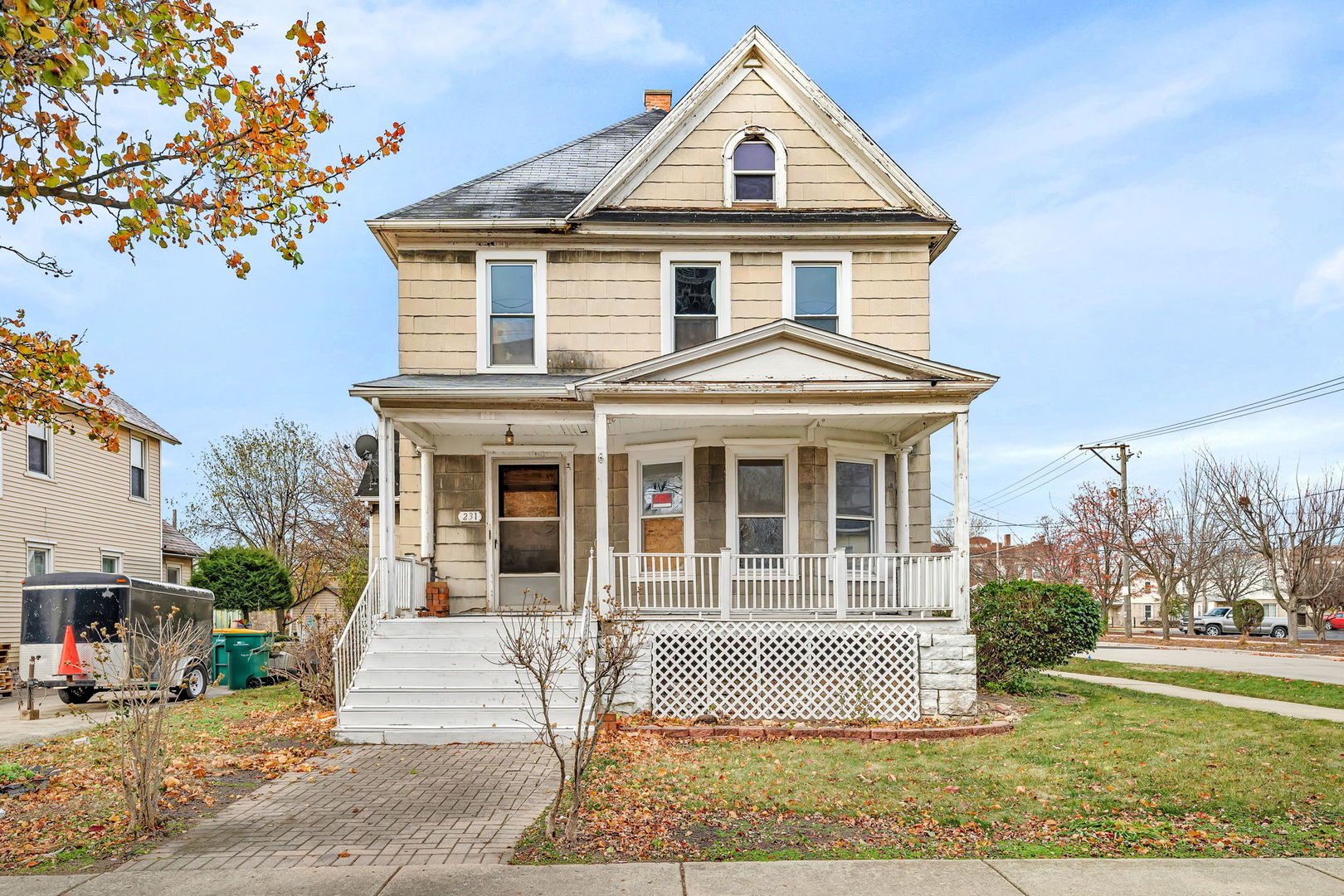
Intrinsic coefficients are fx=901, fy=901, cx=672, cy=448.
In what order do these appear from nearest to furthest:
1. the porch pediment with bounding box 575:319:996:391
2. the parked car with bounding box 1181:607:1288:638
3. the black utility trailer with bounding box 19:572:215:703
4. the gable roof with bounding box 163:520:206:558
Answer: the porch pediment with bounding box 575:319:996:391
the black utility trailer with bounding box 19:572:215:703
the gable roof with bounding box 163:520:206:558
the parked car with bounding box 1181:607:1288:638

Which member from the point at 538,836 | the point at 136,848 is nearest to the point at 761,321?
the point at 538,836

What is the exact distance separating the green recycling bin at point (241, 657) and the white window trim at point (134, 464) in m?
7.37

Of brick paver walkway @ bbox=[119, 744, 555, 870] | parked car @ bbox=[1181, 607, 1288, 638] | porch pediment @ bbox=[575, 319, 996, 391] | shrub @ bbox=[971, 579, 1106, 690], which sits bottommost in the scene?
parked car @ bbox=[1181, 607, 1288, 638]

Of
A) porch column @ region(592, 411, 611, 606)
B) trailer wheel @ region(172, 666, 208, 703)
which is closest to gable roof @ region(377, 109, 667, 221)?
porch column @ region(592, 411, 611, 606)

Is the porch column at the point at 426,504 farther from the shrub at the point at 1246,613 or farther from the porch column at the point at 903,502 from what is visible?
the shrub at the point at 1246,613

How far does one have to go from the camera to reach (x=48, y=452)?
1970cm

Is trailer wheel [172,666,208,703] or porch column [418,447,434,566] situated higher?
porch column [418,447,434,566]

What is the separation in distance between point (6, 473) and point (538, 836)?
57.8ft

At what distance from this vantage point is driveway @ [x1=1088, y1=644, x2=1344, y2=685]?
17922mm

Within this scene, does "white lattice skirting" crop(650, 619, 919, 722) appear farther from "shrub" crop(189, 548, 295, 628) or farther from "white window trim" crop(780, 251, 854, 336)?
"shrub" crop(189, 548, 295, 628)

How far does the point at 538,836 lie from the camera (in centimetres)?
590

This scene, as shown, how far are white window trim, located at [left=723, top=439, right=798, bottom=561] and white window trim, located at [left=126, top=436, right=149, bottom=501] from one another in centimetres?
1750

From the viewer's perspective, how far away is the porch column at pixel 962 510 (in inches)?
424

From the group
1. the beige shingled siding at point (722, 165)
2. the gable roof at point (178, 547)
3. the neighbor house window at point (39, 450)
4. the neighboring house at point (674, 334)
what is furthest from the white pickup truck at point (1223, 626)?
the neighbor house window at point (39, 450)
